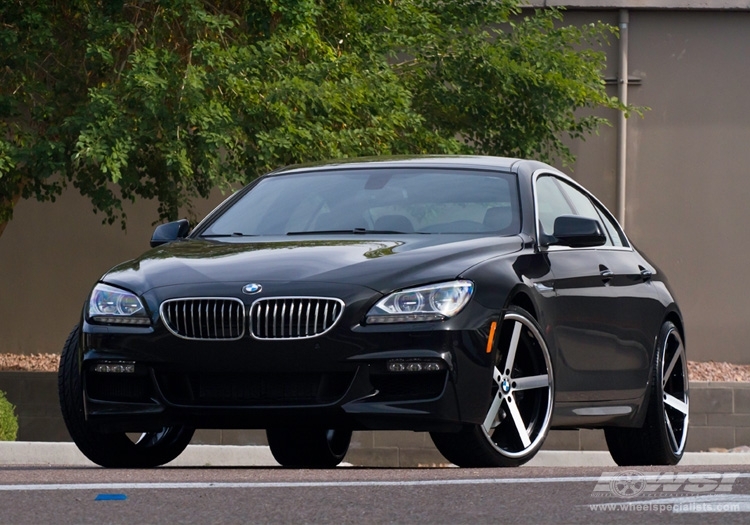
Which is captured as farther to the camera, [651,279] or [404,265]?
[651,279]

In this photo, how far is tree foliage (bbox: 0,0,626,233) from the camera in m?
13.2

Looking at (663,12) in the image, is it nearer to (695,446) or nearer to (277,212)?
(695,446)

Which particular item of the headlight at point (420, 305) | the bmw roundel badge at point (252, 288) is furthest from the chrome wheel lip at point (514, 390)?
the bmw roundel badge at point (252, 288)

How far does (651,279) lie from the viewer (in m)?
9.11

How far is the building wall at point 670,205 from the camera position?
20.2 m

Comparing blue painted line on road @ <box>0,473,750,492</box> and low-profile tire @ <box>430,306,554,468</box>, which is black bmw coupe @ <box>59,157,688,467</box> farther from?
blue painted line on road @ <box>0,473,750,492</box>

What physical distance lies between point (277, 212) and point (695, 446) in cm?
970

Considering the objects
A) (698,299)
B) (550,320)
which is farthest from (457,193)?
(698,299)

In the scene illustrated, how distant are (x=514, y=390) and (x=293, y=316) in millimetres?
1083

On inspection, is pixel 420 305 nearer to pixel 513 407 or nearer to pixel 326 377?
pixel 326 377

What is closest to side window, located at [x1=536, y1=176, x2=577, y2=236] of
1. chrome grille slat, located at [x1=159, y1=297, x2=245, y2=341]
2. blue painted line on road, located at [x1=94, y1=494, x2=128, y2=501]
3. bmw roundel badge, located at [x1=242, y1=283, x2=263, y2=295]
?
bmw roundel badge, located at [x1=242, y1=283, x2=263, y2=295]

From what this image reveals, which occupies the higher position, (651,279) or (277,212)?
(277,212)

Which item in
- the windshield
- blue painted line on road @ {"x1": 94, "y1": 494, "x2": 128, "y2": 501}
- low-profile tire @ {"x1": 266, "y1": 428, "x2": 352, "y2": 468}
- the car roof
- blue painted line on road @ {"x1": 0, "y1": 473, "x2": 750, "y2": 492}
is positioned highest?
the car roof

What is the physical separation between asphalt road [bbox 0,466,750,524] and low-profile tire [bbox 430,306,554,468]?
0.19m
